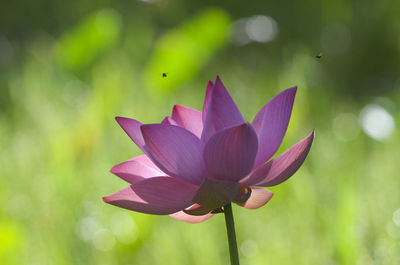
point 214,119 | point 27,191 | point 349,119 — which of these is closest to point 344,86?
point 349,119

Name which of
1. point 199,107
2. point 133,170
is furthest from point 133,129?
point 199,107

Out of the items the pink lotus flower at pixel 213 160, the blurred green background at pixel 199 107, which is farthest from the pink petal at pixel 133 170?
the blurred green background at pixel 199 107

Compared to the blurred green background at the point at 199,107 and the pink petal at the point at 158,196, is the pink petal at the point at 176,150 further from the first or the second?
the blurred green background at the point at 199,107

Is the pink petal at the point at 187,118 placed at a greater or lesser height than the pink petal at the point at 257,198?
greater

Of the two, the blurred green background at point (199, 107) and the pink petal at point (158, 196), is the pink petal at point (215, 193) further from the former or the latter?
the blurred green background at point (199, 107)

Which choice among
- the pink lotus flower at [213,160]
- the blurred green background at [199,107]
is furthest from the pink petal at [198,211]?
the blurred green background at [199,107]

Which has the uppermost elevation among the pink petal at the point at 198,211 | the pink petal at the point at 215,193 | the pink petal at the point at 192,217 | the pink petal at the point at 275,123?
the pink petal at the point at 275,123

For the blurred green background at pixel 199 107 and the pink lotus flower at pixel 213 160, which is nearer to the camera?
the pink lotus flower at pixel 213 160

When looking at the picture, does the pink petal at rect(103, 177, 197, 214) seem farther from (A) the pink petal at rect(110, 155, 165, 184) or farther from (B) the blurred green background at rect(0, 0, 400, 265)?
(B) the blurred green background at rect(0, 0, 400, 265)
